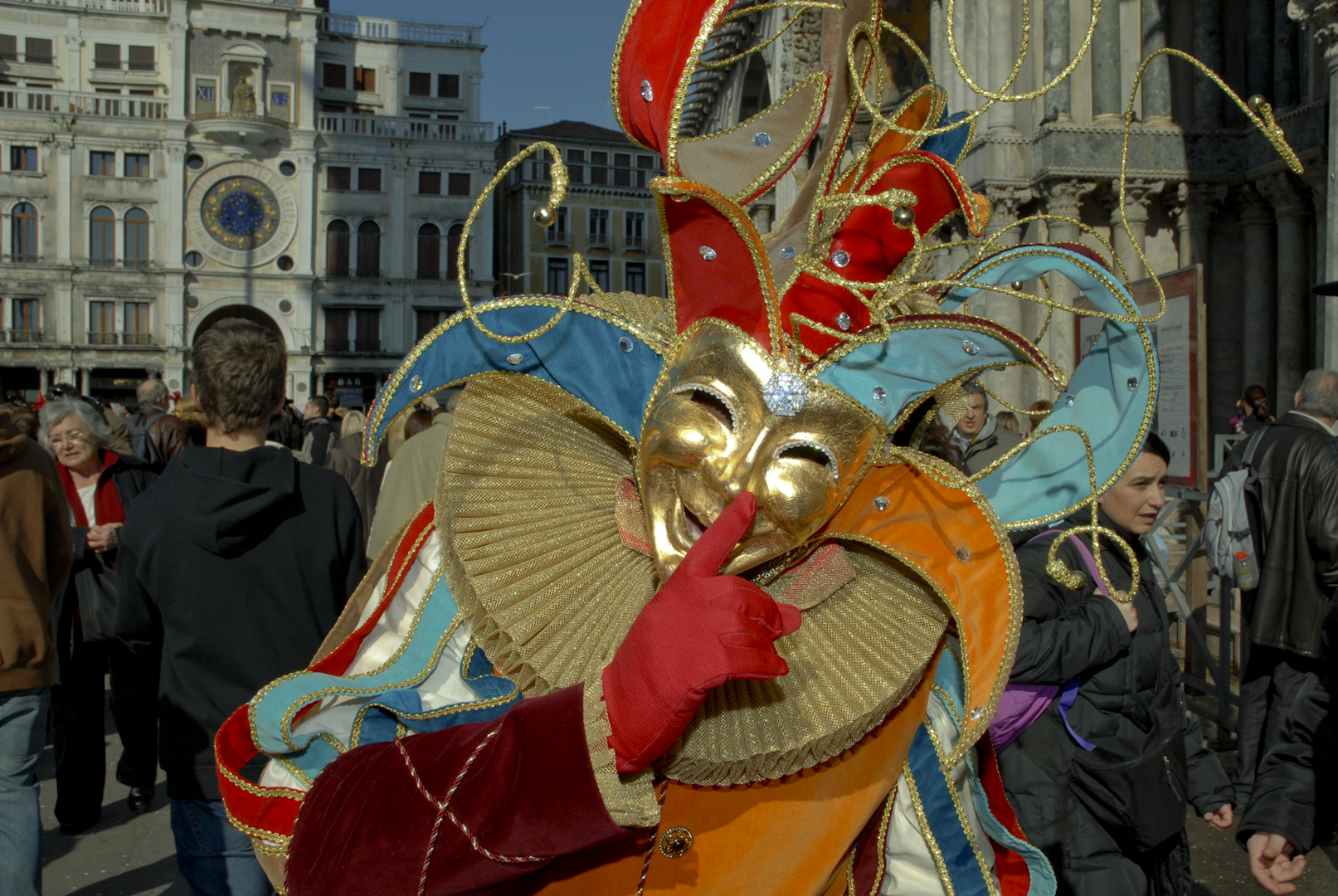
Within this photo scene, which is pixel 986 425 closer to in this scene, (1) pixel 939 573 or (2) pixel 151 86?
(1) pixel 939 573

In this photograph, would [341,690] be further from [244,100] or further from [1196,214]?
[244,100]

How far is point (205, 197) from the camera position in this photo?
3359cm

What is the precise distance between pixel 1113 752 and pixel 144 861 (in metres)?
3.72

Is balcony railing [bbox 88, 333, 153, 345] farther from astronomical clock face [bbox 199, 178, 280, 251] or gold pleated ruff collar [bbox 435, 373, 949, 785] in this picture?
gold pleated ruff collar [bbox 435, 373, 949, 785]

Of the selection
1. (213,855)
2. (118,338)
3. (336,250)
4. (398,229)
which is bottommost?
(213,855)

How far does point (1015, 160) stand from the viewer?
8.84 m

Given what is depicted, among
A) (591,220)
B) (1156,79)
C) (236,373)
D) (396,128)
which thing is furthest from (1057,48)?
(591,220)

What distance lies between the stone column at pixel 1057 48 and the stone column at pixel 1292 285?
1.90 metres

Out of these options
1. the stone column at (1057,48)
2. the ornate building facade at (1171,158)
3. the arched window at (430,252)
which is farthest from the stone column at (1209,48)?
the arched window at (430,252)

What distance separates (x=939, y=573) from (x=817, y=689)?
0.78 ft

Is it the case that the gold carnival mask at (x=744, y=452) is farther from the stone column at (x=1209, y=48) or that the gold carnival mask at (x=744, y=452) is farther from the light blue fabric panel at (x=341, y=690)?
the stone column at (x=1209, y=48)

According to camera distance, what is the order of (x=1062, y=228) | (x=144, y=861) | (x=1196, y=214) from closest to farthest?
1. (x=144, y=861)
2. (x=1062, y=228)
3. (x=1196, y=214)

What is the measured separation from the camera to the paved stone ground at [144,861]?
3682mm

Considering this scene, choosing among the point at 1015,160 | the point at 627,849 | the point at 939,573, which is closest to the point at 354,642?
the point at 627,849
